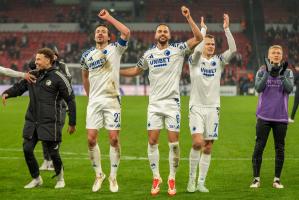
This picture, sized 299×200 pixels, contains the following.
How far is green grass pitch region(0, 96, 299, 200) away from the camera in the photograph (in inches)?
426

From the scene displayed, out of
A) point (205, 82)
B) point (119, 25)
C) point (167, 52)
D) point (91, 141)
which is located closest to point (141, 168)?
point (91, 141)

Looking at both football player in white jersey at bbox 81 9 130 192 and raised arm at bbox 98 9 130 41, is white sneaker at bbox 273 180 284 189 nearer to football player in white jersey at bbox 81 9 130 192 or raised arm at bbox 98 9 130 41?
football player in white jersey at bbox 81 9 130 192

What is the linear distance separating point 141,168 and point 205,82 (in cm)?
331

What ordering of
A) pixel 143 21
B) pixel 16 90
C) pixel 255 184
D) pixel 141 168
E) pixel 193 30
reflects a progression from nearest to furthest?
pixel 193 30 → pixel 16 90 → pixel 255 184 → pixel 141 168 → pixel 143 21

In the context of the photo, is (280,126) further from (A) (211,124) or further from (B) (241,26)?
(B) (241,26)

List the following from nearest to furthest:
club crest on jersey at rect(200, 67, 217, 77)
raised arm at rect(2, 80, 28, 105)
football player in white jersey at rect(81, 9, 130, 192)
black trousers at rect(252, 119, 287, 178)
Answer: club crest on jersey at rect(200, 67, 217, 77)
football player in white jersey at rect(81, 9, 130, 192)
raised arm at rect(2, 80, 28, 105)
black trousers at rect(252, 119, 287, 178)

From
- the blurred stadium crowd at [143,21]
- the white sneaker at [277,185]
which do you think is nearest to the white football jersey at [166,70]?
the white sneaker at [277,185]

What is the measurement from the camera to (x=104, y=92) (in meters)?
11.2

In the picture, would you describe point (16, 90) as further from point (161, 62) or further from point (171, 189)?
point (171, 189)

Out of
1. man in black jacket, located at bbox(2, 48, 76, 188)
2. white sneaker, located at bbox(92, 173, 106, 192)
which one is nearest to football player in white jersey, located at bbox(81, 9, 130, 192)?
white sneaker, located at bbox(92, 173, 106, 192)

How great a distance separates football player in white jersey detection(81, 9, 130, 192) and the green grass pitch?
597 mm

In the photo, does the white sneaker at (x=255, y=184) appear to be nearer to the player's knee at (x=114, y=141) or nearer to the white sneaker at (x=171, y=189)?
the white sneaker at (x=171, y=189)

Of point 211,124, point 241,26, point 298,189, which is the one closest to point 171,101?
point 211,124

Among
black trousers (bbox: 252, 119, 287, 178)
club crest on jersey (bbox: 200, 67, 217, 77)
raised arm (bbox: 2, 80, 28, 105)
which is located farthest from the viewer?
black trousers (bbox: 252, 119, 287, 178)
